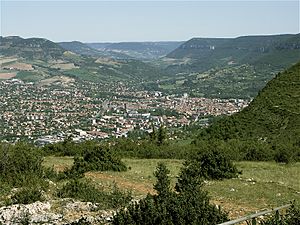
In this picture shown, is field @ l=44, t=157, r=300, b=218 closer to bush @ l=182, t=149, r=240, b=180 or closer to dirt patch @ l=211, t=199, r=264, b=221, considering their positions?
dirt patch @ l=211, t=199, r=264, b=221

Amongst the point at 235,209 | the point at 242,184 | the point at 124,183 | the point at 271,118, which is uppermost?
the point at 235,209

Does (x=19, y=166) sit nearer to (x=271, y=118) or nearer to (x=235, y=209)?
(x=235, y=209)

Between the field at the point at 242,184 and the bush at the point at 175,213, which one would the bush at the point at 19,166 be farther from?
the bush at the point at 175,213

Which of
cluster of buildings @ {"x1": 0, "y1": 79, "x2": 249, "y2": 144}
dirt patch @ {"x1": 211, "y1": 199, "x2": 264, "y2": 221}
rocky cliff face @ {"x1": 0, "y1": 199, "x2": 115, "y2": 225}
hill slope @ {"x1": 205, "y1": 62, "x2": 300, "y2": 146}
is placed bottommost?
cluster of buildings @ {"x1": 0, "y1": 79, "x2": 249, "y2": 144}

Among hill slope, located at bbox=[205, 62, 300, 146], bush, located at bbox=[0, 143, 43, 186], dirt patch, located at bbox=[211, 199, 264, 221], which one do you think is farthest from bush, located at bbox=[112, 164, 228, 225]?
hill slope, located at bbox=[205, 62, 300, 146]

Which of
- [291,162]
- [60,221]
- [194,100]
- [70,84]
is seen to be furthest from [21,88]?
[60,221]

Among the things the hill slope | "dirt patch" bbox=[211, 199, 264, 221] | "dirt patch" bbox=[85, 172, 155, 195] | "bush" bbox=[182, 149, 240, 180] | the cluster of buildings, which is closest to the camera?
"dirt patch" bbox=[211, 199, 264, 221]

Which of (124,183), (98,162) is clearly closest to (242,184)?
(124,183)
